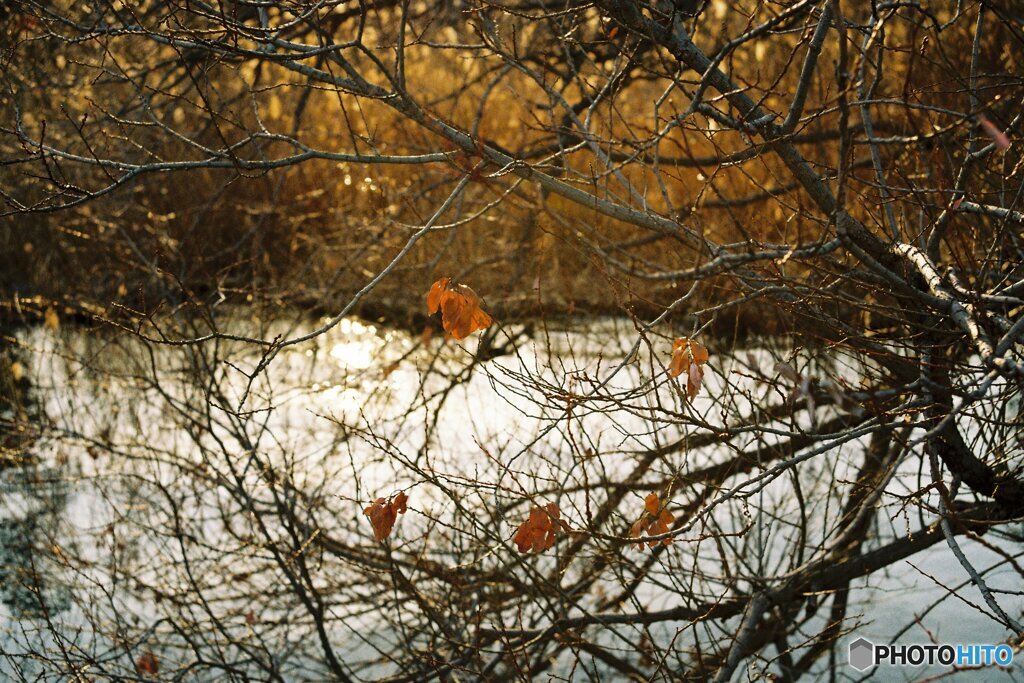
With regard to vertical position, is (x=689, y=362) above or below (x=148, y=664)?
above

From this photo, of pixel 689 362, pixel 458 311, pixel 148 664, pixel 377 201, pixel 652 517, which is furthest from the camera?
pixel 377 201

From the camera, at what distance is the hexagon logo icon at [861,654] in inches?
144

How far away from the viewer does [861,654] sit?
12.1 ft

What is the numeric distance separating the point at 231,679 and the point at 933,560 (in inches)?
120

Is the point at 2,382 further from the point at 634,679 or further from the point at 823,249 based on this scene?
the point at 823,249

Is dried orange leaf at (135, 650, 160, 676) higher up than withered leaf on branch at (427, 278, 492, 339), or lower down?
lower down

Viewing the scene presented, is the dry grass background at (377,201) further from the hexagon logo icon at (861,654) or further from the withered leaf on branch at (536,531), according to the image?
the withered leaf on branch at (536,531)

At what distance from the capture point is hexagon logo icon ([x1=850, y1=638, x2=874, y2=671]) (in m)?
3.65

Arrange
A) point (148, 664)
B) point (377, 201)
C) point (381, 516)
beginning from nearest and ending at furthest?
1. point (381, 516)
2. point (148, 664)
3. point (377, 201)

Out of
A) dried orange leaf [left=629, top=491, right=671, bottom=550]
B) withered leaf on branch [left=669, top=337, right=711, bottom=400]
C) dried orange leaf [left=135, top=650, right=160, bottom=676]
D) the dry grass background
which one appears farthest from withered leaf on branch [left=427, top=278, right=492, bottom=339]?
dried orange leaf [left=135, top=650, right=160, bottom=676]

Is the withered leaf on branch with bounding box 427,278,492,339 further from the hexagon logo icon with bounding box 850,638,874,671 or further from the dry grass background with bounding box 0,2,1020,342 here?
the hexagon logo icon with bounding box 850,638,874,671

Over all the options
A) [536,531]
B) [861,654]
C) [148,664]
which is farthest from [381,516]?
[861,654]

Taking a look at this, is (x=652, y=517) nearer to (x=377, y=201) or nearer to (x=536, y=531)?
(x=536, y=531)

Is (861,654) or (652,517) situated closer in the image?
(652,517)
